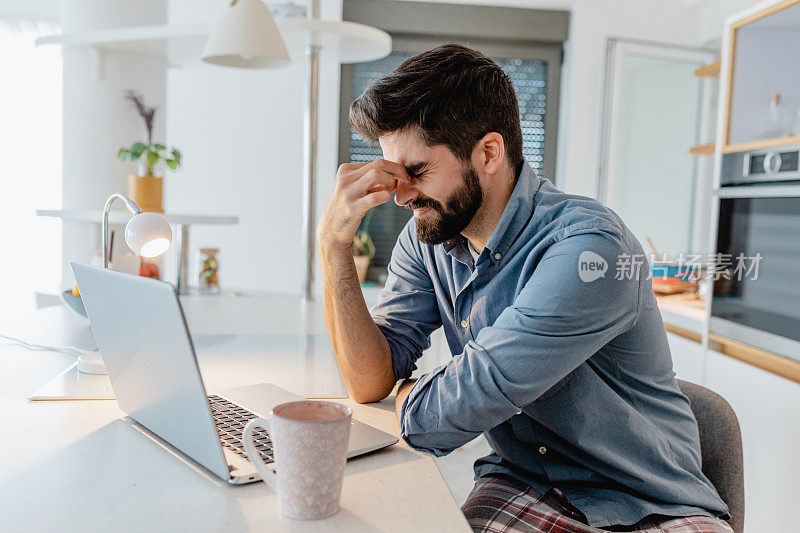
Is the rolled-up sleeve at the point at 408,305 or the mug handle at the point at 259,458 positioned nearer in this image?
the mug handle at the point at 259,458

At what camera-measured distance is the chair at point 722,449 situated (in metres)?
1.08

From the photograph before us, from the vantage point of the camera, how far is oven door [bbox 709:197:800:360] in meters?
1.82

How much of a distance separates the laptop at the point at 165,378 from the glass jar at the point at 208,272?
4.41 ft

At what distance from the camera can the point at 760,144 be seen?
6.37ft

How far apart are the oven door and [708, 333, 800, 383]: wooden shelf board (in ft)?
0.06

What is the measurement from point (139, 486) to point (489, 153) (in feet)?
2.45

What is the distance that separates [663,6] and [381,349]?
3.21m

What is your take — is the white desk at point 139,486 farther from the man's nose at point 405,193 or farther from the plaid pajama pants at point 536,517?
the man's nose at point 405,193

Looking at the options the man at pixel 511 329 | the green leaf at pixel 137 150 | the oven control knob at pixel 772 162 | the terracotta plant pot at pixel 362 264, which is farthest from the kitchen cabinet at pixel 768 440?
the green leaf at pixel 137 150

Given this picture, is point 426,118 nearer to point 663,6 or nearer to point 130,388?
point 130,388

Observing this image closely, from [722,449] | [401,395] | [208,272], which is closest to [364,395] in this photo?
[401,395]

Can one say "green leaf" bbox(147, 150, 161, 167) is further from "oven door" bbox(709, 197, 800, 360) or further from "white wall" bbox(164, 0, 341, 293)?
"oven door" bbox(709, 197, 800, 360)

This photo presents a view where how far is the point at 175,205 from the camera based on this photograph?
3.40 meters

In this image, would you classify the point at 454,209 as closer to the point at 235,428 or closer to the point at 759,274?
the point at 235,428
